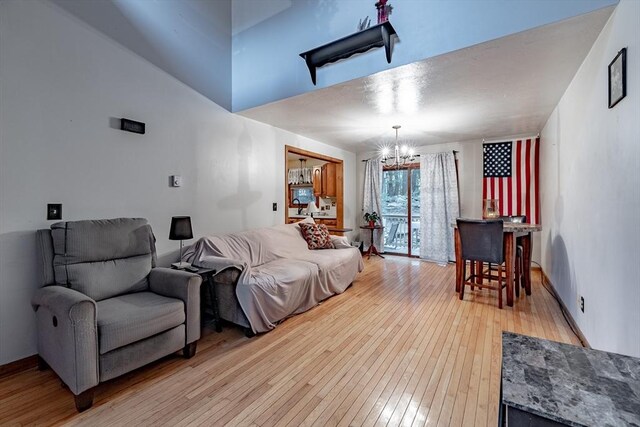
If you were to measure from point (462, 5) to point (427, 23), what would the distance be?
0.86ft

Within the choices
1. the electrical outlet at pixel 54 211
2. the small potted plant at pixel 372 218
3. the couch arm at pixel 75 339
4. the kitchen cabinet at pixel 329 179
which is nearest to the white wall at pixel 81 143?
the electrical outlet at pixel 54 211

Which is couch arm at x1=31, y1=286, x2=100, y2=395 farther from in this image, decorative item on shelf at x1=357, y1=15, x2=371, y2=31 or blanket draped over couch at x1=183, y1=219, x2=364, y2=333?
decorative item on shelf at x1=357, y1=15, x2=371, y2=31

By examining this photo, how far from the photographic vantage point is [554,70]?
2.57 m

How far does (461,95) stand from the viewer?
123 inches

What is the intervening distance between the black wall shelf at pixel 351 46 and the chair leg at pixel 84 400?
3.00 meters

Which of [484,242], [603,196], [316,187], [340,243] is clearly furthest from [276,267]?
[316,187]

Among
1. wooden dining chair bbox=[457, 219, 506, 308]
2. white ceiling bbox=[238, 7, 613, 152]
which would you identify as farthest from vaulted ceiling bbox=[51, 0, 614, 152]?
wooden dining chair bbox=[457, 219, 506, 308]

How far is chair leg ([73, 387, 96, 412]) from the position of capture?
1658 millimetres

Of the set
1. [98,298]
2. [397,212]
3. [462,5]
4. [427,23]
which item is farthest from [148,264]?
[397,212]

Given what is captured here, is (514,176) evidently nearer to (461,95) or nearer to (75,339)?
(461,95)

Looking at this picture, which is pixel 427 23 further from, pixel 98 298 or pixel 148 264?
pixel 98 298

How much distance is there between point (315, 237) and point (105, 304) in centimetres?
272

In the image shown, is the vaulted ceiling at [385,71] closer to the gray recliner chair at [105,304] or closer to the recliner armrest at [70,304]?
the gray recliner chair at [105,304]

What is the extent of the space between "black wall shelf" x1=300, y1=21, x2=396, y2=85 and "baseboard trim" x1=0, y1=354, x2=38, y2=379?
3295 mm
